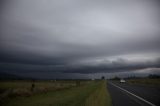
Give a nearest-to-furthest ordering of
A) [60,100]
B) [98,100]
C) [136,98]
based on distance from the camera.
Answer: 1. [98,100]
2. [60,100]
3. [136,98]

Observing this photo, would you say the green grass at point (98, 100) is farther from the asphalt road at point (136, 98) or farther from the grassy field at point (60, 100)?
the asphalt road at point (136, 98)

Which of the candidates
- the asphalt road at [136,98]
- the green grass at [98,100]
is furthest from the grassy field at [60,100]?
the asphalt road at [136,98]

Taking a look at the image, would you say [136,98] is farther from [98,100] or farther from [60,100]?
[60,100]

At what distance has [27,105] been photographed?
1675 centimetres

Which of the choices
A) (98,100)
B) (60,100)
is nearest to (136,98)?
(98,100)

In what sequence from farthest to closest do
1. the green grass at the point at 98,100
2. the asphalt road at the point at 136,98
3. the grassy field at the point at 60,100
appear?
the asphalt road at the point at 136,98 < the grassy field at the point at 60,100 < the green grass at the point at 98,100

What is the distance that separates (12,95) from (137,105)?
44.5ft

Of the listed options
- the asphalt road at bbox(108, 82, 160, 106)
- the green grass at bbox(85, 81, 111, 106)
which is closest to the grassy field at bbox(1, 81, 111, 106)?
the green grass at bbox(85, 81, 111, 106)

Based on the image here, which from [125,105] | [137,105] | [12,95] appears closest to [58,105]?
[125,105]

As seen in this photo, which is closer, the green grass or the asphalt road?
the green grass

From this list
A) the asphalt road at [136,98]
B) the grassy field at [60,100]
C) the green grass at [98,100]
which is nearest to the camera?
the green grass at [98,100]

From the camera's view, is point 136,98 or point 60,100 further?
point 136,98

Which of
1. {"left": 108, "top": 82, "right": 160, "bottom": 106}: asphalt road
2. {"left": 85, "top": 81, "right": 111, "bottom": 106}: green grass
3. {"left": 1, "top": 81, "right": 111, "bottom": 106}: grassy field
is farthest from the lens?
{"left": 108, "top": 82, "right": 160, "bottom": 106}: asphalt road

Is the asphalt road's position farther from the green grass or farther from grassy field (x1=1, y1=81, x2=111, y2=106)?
grassy field (x1=1, y1=81, x2=111, y2=106)
